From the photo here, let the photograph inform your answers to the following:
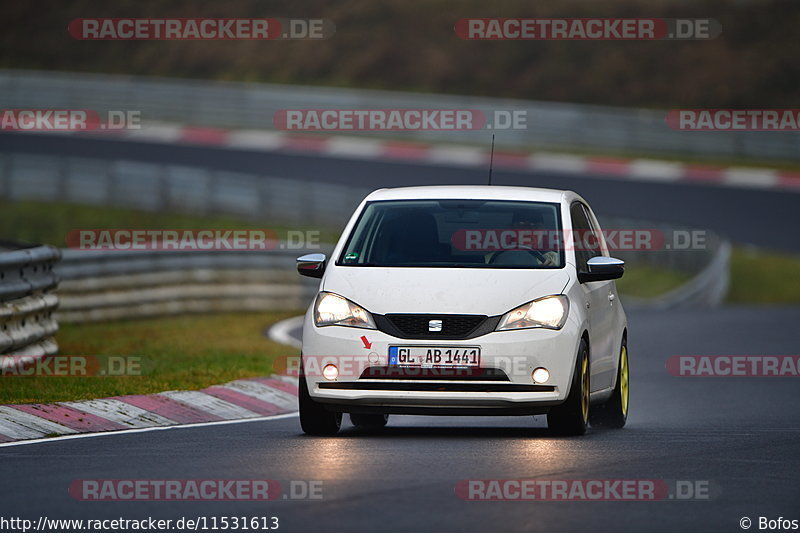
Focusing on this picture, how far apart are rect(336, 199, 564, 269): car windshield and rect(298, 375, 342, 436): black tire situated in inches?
38.4

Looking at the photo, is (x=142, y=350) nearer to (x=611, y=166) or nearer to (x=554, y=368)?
(x=554, y=368)

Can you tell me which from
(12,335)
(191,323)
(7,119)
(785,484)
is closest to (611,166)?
(7,119)

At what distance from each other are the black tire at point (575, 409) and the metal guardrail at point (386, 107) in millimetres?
29395

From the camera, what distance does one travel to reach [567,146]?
4188 cm

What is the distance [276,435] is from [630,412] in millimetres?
3738

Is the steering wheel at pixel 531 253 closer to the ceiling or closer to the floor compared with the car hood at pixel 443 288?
closer to the ceiling

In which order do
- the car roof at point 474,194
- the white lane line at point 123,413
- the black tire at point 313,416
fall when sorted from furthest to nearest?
the car roof at point 474,194 < the white lane line at point 123,413 < the black tire at point 313,416

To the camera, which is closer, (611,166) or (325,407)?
(325,407)

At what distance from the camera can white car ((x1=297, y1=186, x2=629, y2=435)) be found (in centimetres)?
1059

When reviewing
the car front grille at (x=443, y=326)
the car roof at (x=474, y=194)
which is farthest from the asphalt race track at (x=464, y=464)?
the car roof at (x=474, y=194)

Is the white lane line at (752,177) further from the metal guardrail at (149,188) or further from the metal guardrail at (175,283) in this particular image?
the metal guardrail at (175,283)

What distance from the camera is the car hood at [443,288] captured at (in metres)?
10.7

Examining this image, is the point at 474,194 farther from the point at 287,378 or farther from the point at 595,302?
the point at 287,378

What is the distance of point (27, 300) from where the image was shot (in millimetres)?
14422
